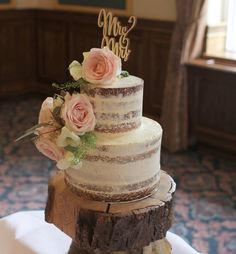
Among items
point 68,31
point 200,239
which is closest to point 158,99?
point 68,31

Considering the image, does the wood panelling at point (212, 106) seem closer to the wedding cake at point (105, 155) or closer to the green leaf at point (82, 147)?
the wedding cake at point (105, 155)

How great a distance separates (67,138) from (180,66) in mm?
2799

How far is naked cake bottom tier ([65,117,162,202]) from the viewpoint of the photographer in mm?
1337

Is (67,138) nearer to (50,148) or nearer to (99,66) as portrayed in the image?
(50,148)

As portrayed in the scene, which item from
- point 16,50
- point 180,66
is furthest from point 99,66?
point 16,50

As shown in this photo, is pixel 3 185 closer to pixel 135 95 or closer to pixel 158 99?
pixel 158 99

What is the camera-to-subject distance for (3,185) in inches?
135

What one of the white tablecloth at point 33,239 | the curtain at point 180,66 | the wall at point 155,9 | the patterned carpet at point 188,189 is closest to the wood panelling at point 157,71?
the wall at point 155,9

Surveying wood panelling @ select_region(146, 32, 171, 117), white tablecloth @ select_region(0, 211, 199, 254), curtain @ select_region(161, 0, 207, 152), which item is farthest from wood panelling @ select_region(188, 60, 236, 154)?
white tablecloth @ select_region(0, 211, 199, 254)

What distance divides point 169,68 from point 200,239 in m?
1.71

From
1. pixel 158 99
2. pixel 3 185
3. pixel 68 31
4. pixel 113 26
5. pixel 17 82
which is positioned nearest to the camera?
pixel 113 26

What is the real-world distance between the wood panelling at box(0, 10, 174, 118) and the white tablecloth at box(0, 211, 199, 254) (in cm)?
280

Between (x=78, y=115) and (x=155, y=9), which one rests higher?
(x=155, y=9)

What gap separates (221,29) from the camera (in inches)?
160
